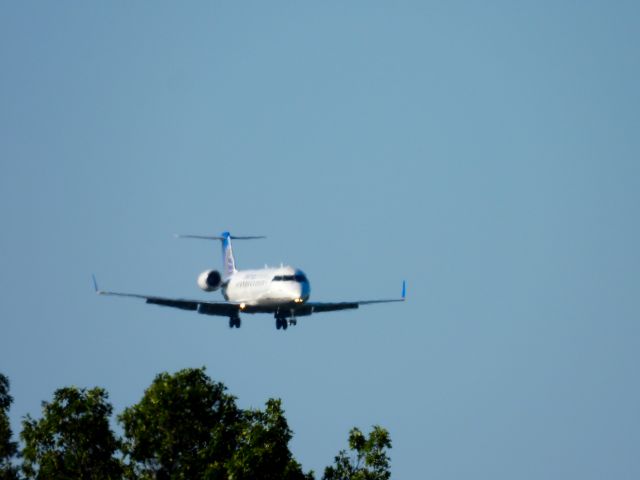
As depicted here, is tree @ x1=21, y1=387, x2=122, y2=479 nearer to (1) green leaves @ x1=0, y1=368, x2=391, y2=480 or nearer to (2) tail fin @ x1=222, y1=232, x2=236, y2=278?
(1) green leaves @ x1=0, y1=368, x2=391, y2=480

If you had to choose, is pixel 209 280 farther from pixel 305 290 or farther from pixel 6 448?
pixel 6 448

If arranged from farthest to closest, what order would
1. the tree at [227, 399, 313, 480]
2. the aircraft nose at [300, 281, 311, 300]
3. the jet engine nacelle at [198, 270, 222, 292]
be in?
the jet engine nacelle at [198, 270, 222, 292]
the aircraft nose at [300, 281, 311, 300]
the tree at [227, 399, 313, 480]

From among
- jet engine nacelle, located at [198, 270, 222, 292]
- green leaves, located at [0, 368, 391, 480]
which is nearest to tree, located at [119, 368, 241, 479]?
green leaves, located at [0, 368, 391, 480]

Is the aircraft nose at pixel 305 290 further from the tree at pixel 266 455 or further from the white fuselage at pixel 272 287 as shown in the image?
the tree at pixel 266 455

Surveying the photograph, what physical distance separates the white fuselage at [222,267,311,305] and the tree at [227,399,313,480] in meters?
32.7

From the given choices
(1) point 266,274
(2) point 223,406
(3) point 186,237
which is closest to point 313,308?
(1) point 266,274

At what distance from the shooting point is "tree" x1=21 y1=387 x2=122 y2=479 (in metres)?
104

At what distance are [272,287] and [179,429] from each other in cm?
3096

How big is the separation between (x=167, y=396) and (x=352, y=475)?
35.4 feet

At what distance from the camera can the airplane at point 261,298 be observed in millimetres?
134750

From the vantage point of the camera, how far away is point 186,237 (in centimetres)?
15312

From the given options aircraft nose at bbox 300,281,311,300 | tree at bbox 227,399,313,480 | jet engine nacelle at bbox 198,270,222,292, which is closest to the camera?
tree at bbox 227,399,313,480

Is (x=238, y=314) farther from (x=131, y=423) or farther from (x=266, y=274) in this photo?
(x=131, y=423)

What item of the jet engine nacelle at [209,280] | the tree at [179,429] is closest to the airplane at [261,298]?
the jet engine nacelle at [209,280]
